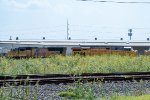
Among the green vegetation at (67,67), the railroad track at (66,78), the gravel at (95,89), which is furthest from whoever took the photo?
the green vegetation at (67,67)

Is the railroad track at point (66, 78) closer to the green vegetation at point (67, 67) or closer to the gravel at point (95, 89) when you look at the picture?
the gravel at point (95, 89)

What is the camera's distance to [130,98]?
38.8ft

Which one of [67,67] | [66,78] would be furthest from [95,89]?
[67,67]

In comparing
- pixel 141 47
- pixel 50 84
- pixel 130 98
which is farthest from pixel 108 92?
pixel 141 47

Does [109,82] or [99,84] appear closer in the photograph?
[99,84]

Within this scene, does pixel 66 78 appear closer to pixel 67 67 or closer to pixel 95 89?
pixel 95 89

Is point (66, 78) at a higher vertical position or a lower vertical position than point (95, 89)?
higher

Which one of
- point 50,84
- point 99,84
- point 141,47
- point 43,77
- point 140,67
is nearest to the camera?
point 99,84

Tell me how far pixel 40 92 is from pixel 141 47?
84.0 meters

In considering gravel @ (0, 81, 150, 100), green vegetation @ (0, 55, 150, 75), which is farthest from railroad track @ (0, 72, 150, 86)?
green vegetation @ (0, 55, 150, 75)

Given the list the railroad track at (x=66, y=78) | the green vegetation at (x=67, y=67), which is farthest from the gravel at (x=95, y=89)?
the green vegetation at (x=67, y=67)

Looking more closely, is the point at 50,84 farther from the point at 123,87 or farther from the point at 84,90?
the point at 84,90

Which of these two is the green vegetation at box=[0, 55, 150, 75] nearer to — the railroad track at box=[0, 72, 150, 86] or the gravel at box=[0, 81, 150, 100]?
the railroad track at box=[0, 72, 150, 86]

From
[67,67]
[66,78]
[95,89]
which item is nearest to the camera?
[95,89]
